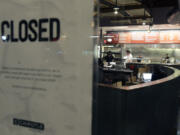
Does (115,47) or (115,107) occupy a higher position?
(115,47)

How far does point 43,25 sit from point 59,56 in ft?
0.62

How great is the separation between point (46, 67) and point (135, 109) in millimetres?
1303

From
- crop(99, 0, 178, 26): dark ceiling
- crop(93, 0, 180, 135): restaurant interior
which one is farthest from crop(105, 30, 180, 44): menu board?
crop(93, 0, 180, 135): restaurant interior

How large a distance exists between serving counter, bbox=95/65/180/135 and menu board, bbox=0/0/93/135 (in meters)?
0.16

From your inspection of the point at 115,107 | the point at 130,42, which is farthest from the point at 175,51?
the point at 115,107

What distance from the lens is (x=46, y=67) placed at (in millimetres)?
1149

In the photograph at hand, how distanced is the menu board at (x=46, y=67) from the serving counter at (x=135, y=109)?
6.1 inches

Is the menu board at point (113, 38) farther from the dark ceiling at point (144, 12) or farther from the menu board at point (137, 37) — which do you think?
the dark ceiling at point (144, 12)

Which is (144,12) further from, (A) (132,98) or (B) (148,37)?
(A) (132,98)

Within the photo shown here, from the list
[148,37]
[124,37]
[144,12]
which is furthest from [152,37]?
A: [144,12]

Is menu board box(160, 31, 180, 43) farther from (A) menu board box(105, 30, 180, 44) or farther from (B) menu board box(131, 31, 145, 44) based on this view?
(B) menu board box(131, 31, 145, 44)

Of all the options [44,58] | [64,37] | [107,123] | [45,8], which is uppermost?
[45,8]

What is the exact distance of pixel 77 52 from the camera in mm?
1062

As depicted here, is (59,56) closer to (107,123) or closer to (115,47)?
(107,123)
